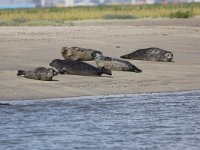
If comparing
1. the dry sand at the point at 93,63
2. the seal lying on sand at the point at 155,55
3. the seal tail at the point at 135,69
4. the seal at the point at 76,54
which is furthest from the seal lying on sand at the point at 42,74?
the seal lying on sand at the point at 155,55

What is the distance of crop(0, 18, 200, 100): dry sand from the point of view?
16.8 meters

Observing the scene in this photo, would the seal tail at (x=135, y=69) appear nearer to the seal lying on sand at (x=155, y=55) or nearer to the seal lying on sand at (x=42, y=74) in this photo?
the seal lying on sand at (x=155, y=55)

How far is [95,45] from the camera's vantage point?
82.3 ft

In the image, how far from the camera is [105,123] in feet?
44.1

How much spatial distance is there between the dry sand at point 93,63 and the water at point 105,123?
0.78 meters

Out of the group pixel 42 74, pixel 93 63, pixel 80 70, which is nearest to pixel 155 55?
pixel 93 63

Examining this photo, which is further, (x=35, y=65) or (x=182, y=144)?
(x=35, y=65)

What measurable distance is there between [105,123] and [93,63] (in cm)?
730

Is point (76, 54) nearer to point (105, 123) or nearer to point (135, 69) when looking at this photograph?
point (135, 69)

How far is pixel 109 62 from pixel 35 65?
1780 mm

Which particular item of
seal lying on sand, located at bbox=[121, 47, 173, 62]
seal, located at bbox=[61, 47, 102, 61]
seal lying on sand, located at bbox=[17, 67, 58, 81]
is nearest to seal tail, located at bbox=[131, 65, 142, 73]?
seal, located at bbox=[61, 47, 102, 61]

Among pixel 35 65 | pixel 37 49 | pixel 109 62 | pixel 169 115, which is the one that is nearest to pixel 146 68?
pixel 109 62

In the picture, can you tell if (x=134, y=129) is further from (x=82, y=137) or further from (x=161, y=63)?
(x=161, y=63)

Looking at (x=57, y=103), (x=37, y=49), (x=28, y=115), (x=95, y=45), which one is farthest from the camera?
(x=95, y=45)
